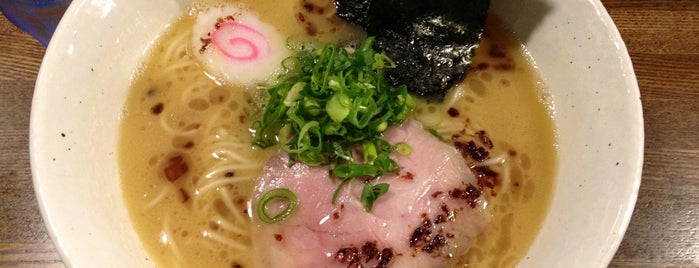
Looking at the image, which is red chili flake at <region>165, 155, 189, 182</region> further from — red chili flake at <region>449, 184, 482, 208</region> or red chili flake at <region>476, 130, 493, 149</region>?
red chili flake at <region>476, 130, 493, 149</region>

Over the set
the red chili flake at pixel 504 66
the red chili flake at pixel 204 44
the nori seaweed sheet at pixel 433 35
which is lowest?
the red chili flake at pixel 204 44

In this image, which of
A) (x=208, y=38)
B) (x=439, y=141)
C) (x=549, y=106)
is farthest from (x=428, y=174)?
(x=208, y=38)

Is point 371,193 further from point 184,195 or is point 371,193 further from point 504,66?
point 504,66

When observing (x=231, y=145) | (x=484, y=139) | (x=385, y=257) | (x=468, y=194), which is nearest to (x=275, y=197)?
(x=231, y=145)

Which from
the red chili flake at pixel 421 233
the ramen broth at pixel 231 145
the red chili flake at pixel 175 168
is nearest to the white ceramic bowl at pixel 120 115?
the ramen broth at pixel 231 145

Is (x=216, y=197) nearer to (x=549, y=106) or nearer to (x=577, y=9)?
(x=549, y=106)

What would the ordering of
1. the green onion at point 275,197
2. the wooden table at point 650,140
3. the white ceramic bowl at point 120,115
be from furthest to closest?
the wooden table at point 650,140 < the green onion at point 275,197 < the white ceramic bowl at point 120,115

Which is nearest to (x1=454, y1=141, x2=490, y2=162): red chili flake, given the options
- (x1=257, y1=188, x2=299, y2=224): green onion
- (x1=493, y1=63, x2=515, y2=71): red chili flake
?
(x1=493, y1=63, x2=515, y2=71): red chili flake

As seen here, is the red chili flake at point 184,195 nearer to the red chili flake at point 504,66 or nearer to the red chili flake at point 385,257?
the red chili flake at point 385,257
